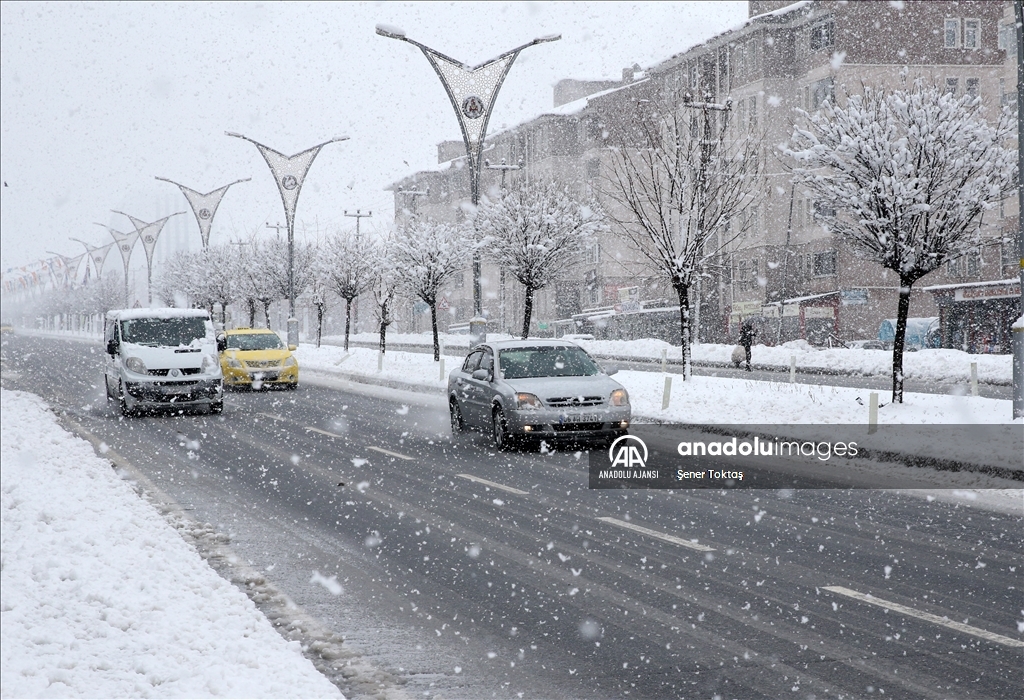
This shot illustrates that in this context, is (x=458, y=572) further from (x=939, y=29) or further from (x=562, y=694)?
(x=939, y=29)

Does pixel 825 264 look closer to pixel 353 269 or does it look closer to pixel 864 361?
pixel 864 361

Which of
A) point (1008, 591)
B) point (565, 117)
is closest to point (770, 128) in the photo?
point (565, 117)

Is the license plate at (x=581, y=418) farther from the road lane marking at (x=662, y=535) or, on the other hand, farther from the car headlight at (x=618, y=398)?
the road lane marking at (x=662, y=535)

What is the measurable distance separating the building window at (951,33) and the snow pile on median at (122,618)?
177ft

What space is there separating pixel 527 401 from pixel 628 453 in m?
1.67

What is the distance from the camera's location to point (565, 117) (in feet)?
255

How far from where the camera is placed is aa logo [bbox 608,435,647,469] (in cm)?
1405

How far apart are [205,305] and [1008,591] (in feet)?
296

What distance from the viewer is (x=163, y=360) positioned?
20.8m

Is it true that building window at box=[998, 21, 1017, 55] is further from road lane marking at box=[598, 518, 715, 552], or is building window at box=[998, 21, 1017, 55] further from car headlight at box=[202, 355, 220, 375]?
road lane marking at box=[598, 518, 715, 552]

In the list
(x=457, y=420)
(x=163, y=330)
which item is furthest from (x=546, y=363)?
(x=163, y=330)

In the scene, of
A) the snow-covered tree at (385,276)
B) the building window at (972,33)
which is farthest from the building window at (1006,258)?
the snow-covered tree at (385,276)

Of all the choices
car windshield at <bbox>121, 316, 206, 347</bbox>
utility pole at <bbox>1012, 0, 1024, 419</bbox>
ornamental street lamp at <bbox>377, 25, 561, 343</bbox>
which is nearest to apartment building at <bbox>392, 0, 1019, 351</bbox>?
ornamental street lamp at <bbox>377, 25, 561, 343</bbox>

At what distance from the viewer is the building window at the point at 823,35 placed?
53.0 meters
